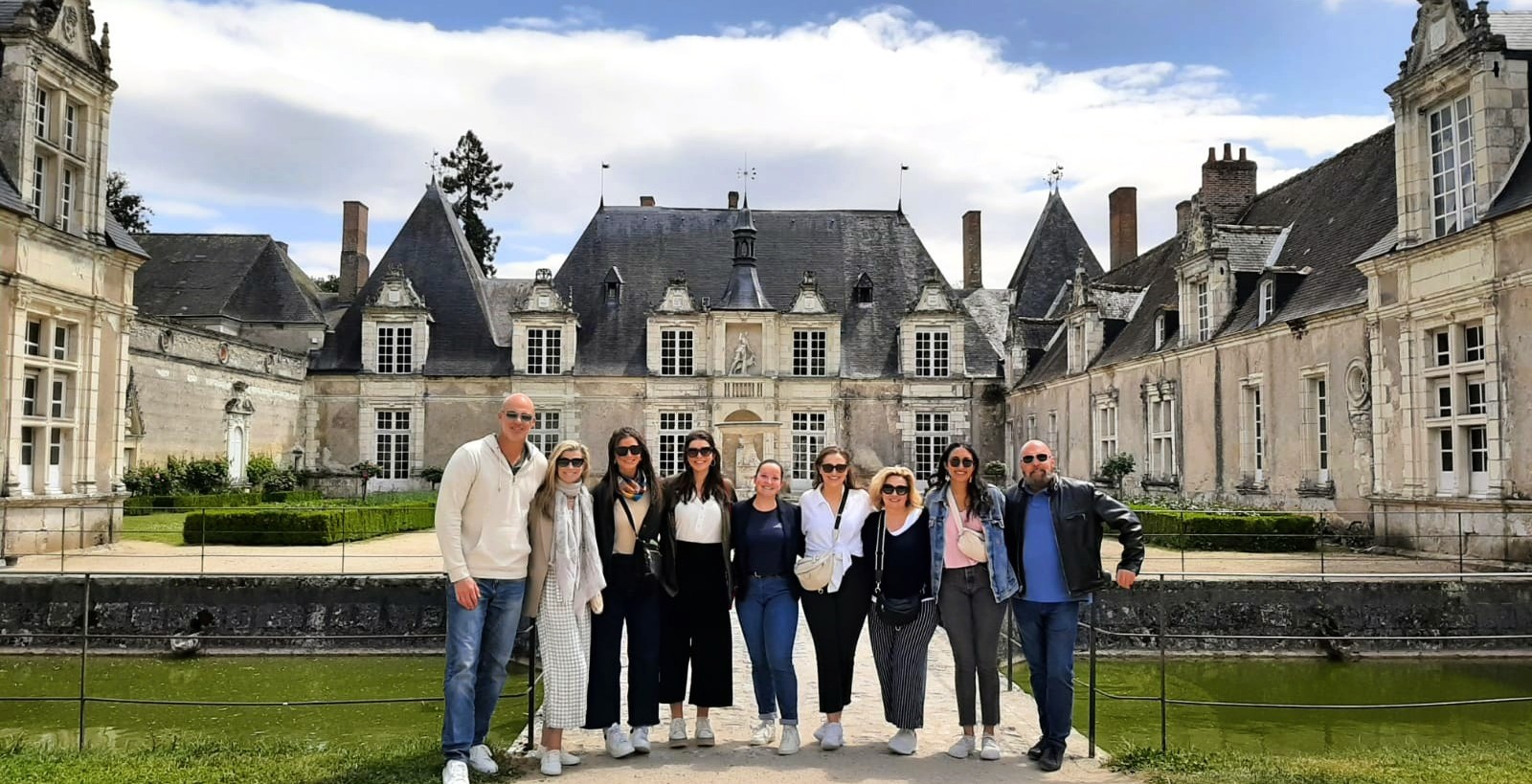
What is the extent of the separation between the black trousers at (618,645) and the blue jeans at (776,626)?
1.70 feet

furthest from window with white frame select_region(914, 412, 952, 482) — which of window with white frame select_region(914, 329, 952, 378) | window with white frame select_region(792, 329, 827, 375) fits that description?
window with white frame select_region(792, 329, 827, 375)

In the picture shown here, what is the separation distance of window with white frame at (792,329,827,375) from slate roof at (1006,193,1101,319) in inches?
263

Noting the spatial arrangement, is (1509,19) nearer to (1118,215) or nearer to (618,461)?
(618,461)

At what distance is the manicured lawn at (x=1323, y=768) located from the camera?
5422 millimetres

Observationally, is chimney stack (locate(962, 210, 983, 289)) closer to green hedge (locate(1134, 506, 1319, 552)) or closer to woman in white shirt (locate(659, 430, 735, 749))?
green hedge (locate(1134, 506, 1319, 552))

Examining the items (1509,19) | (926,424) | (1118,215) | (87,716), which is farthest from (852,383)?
(87,716)

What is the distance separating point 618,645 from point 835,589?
49.0 inches

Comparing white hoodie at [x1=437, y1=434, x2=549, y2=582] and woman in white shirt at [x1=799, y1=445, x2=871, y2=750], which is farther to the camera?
woman in white shirt at [x1=799, y1=445, x2=871, y2=750]

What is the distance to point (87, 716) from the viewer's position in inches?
331

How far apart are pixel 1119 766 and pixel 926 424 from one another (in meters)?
25.0

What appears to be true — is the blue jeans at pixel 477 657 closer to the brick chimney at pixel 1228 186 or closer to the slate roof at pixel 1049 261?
the brick chimney at pixel 1228 186

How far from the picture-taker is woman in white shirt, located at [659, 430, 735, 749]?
5805mm

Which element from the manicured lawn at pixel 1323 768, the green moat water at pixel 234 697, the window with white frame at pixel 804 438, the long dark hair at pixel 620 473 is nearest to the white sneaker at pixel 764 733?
the long dark hair at pixel 620 473

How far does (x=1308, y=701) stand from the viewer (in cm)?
917
